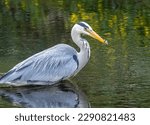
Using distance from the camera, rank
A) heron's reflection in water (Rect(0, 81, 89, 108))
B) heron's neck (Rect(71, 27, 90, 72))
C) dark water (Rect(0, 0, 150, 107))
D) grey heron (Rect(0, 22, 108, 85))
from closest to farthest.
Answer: heron's reflection in water (Rect(0, 81, 89, 108)) → dark water (Rect(0, 0, 150, 107)) → grey heron (Rect(0, 22, 108, 85)) → heron's neck (Rect(71, 27, 90, 72))

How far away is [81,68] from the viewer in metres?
9.62

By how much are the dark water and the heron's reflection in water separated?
12cm

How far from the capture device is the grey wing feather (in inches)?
360

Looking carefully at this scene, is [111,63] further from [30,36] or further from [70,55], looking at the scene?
[30,36]

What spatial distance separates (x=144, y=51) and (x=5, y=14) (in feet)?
20.4

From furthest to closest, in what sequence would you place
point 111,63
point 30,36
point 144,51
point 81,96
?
1. point 30,36
2. point 144,51
3. point 111,63
4. point 81,96

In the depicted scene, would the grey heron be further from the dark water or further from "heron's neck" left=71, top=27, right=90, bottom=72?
the dark water

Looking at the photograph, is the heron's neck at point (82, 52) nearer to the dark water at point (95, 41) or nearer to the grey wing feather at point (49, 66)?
the grey wing feather at point (49, 66)

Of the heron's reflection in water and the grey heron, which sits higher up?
the grey heron

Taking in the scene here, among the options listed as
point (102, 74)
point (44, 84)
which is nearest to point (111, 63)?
point (102, 74)

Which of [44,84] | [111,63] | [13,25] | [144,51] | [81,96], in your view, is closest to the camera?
[81,96]

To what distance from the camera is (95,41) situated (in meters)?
11.7

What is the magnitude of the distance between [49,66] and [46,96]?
0.71 m

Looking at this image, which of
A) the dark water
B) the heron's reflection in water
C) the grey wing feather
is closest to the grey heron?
the grey wing feather
